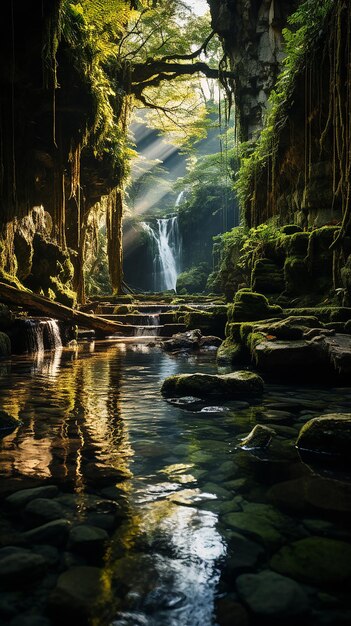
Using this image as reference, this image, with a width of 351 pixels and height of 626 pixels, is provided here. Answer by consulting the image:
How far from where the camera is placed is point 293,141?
13273mm

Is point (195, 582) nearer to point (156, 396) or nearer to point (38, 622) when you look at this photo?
point (38, 622)

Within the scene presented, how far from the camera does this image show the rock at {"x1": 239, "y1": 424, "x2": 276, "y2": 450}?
323 centimetres

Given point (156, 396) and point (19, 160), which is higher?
point (19, 160)

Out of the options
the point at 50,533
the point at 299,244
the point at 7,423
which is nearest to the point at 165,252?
the point at 299,244

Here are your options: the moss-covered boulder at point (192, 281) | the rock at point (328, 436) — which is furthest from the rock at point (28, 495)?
the moss-covered boulder at point (192, 281)

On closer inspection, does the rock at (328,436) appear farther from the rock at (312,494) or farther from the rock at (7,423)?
the rock at (7,423)

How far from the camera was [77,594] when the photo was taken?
1.53 metres

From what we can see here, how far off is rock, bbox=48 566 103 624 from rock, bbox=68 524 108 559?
0.11m

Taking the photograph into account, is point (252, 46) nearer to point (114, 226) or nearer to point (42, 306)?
point (114, 226)

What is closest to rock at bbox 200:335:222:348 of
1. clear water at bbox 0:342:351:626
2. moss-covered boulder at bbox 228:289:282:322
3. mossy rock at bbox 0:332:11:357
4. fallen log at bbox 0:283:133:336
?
moss-covered boulder at bbox 228:289:282:322

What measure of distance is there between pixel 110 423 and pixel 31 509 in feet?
5.89

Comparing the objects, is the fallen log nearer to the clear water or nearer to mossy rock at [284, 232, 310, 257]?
the clear water

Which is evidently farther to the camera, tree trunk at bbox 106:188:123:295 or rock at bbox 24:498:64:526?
tree trunk at bbox 106:188:123:295

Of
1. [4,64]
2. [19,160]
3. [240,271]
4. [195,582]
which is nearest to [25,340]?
[19,160]
